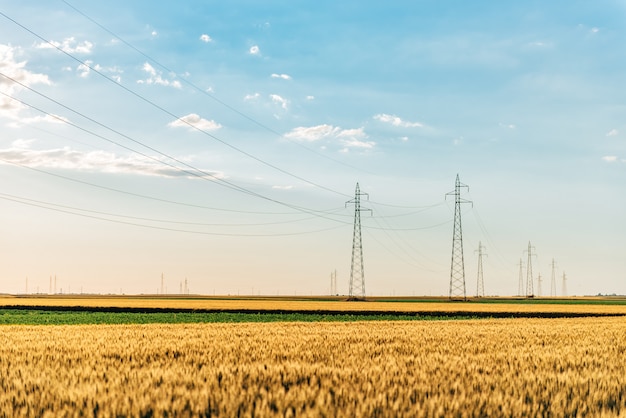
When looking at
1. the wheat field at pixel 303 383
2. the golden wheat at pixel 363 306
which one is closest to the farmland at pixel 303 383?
the wheat field at pixel 303 383

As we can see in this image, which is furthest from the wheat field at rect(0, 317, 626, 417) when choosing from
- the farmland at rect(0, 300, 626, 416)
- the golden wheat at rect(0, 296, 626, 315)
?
the golden wheat at rect(0, 296, 626, 315)

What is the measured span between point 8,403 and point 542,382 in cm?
761

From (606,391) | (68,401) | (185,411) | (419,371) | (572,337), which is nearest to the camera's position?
(185,411)

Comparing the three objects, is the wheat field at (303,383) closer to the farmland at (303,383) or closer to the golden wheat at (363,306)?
the farmland at (303,383)

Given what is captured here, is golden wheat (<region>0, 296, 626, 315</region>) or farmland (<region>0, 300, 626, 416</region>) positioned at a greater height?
farmland (<region>0, 300, 626, 416</region>)

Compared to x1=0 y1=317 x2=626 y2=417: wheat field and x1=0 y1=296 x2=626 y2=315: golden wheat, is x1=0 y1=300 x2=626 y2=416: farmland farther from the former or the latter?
x1=0 y1=296 x2=626 y2=315: golden wheat

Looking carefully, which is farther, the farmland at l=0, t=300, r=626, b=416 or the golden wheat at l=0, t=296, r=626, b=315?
the golden wheat at l=0, t=296, r=626, b=315

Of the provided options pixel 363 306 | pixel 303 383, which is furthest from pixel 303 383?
pixel 363 306

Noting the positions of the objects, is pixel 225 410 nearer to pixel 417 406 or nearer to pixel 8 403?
pixel 417 406

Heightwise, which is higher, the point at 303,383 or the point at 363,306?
the point at 303,383

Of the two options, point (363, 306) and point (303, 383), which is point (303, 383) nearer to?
point (303, 383)

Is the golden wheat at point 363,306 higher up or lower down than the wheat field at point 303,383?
lower down

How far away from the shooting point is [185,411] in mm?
6793

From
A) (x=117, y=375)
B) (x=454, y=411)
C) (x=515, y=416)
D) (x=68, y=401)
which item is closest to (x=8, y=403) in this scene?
(x=68, y=401)
